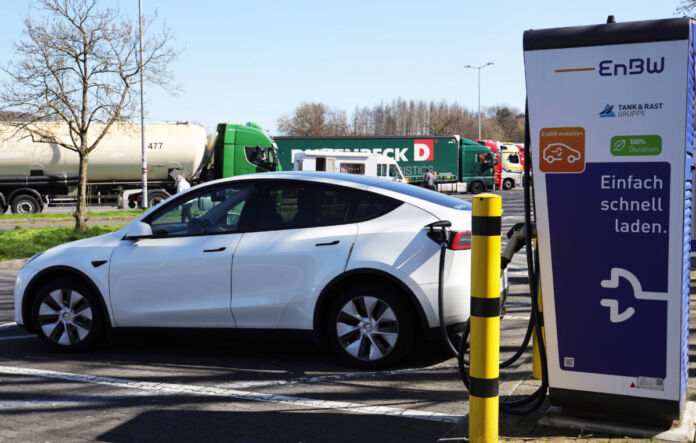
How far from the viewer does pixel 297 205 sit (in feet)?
19.6

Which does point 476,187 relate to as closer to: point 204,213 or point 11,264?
point 11,264

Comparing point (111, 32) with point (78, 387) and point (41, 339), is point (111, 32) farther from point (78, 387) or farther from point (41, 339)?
point (78, 387)

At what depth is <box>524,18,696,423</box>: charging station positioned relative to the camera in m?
3.68

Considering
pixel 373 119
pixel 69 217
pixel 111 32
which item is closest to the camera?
pixel 111 32

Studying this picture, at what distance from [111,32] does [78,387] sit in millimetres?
14647

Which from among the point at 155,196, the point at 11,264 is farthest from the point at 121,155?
the point at 11,264

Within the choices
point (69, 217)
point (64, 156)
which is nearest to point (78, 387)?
point (69, 217)

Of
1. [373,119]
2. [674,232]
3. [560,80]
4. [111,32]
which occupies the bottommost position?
[674,232]

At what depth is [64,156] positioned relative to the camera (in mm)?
29531

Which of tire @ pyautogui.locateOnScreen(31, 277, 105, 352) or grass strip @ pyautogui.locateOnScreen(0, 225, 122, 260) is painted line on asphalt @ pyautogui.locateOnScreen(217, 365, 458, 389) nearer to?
tire @ pyautogui.locateOnScreen(31, 277, 105, 352)

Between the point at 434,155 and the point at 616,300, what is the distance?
3876 centimetres

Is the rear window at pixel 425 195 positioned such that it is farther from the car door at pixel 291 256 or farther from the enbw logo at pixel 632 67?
the enbw logo at pixel 632 67

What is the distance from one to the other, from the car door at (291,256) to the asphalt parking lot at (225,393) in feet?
0.77

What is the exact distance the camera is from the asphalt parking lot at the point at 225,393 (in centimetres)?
429
